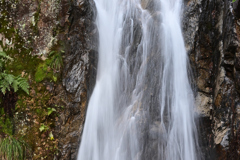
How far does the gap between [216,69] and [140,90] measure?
7.72 ft

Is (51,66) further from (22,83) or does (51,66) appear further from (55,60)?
(22,83)

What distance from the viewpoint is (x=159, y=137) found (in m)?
5.15

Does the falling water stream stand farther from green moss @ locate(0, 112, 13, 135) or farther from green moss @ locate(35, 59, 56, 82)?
green moss @ locate(0, 112, 13, 135)

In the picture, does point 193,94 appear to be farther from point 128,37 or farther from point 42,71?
point 42,71

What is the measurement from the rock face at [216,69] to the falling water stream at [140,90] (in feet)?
1.10

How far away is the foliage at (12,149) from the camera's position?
15.0ft

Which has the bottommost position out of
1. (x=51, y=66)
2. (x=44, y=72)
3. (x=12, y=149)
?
(x=12, y=149)

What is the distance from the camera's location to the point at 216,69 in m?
5.36

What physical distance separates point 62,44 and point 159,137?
4.15 meters

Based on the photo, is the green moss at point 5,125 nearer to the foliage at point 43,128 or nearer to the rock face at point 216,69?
the foliage at point 43,128

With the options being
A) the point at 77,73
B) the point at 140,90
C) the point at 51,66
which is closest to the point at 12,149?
the point at 51,66

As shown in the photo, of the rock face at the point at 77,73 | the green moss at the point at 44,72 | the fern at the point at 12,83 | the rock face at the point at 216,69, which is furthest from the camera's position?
the green moss at the point at 44,72

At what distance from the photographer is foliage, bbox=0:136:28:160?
15.0 ft

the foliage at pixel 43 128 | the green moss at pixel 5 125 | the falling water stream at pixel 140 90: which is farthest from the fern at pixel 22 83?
the falling water stream at pixel 140 90
